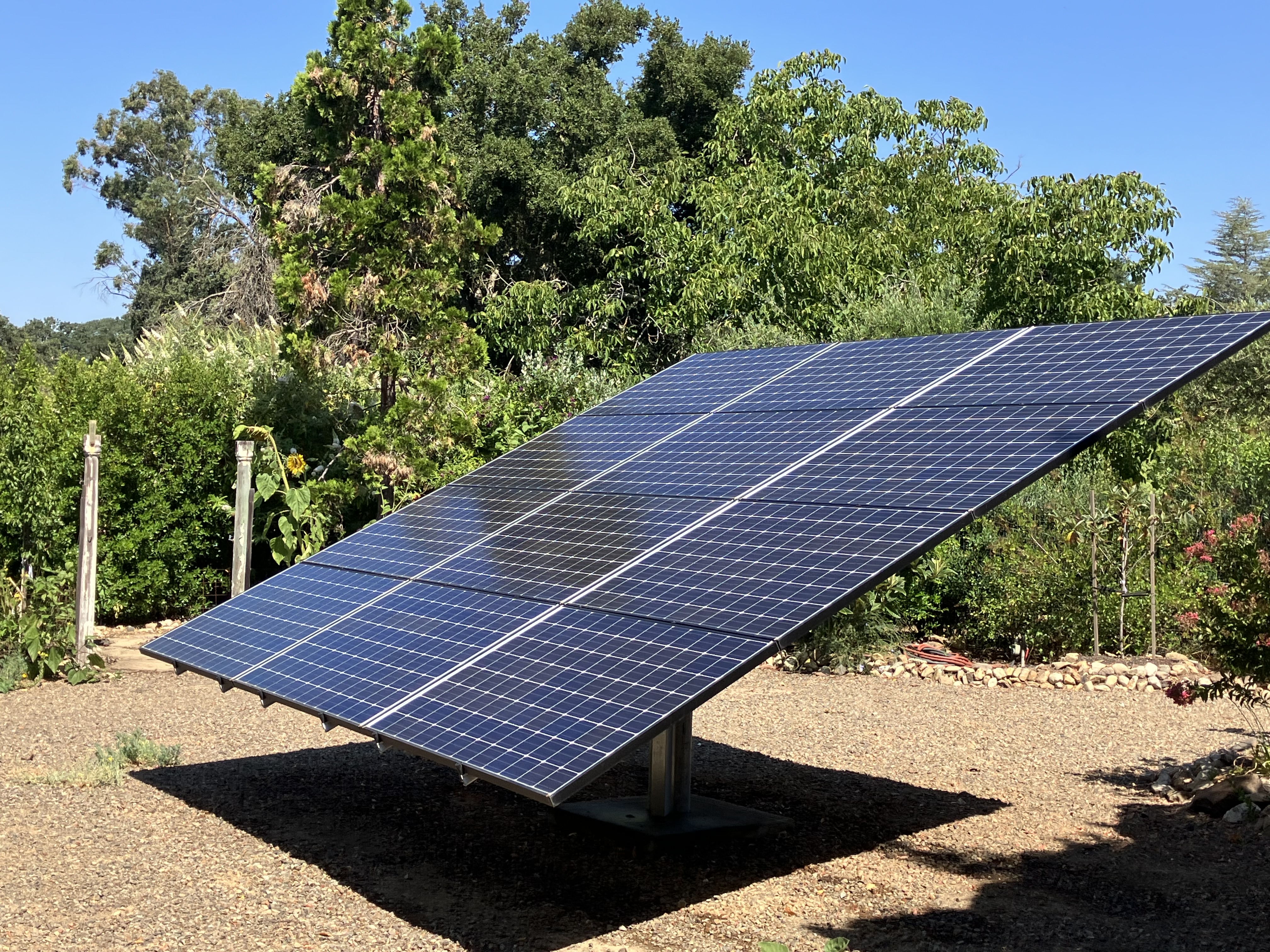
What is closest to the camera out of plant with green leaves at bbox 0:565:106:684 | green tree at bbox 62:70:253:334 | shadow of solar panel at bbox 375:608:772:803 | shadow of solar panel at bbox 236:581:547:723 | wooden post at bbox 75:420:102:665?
shadow of solar panel at bbox 375:608:772:803

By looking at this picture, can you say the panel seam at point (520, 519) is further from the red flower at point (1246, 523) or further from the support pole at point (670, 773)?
the red flower at point (1246, 523)

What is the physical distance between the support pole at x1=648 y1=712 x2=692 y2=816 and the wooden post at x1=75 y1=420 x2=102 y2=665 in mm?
8432

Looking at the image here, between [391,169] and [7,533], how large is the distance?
21.3ft

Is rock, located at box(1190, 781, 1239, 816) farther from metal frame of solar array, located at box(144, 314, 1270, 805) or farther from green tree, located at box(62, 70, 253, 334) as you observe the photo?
green tree, located at box(62, 70, 253, 334)

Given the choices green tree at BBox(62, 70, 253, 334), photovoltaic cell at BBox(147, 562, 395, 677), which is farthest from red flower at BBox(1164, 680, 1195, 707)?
green tree at BBox(62, 70, 253, 334)

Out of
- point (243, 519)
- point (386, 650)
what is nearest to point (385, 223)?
point (243, 519)

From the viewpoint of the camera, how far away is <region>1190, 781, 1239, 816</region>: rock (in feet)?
29.8

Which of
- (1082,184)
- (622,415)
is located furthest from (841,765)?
(1082,184)

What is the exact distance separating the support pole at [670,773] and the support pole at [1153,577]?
811cm

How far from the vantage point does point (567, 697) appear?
6156mm

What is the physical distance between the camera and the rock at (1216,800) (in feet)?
29.8

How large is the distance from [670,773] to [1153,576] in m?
8.37

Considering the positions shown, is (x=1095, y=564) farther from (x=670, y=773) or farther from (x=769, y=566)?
(x=769, y=566)

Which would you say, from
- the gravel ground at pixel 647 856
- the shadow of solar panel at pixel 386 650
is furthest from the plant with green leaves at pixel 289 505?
the shadow of solar panel at pixel 386 650
